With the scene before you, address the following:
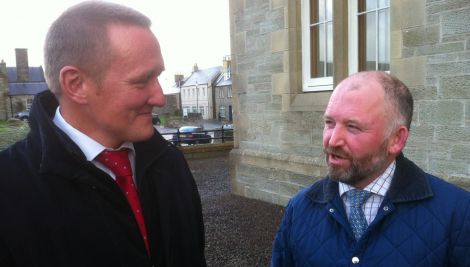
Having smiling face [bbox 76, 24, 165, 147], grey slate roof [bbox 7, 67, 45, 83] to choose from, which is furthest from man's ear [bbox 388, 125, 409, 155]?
grey slate roof [bbox 7, 67, 45, 83]

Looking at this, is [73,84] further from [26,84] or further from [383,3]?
[26,84]

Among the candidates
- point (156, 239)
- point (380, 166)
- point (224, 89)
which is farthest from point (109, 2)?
point (224, 89)

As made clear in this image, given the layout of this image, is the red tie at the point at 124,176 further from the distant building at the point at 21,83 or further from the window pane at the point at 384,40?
the distant building at the point at 21,83

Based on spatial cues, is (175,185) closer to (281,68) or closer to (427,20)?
(427,20)

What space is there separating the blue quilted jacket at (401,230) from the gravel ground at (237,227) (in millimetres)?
3053

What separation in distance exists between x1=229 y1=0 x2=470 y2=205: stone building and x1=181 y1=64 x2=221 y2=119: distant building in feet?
176

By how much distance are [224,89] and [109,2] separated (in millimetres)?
56505

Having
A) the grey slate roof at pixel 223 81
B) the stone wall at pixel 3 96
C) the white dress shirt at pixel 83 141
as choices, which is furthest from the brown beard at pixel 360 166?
the stone wall at pixel 3 96

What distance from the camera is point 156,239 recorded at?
1599mm

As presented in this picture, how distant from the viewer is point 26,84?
57.6 meters

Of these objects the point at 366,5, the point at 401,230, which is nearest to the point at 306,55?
the point at 366,5

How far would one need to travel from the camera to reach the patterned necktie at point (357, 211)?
67.0 inches

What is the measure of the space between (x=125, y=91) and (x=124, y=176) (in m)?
0.36

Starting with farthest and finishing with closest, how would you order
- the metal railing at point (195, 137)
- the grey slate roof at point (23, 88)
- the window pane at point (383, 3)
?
the grey slate roof at point (23, 88)
the metal railing at point (195, 137)
the window pane at point (383, 3)
